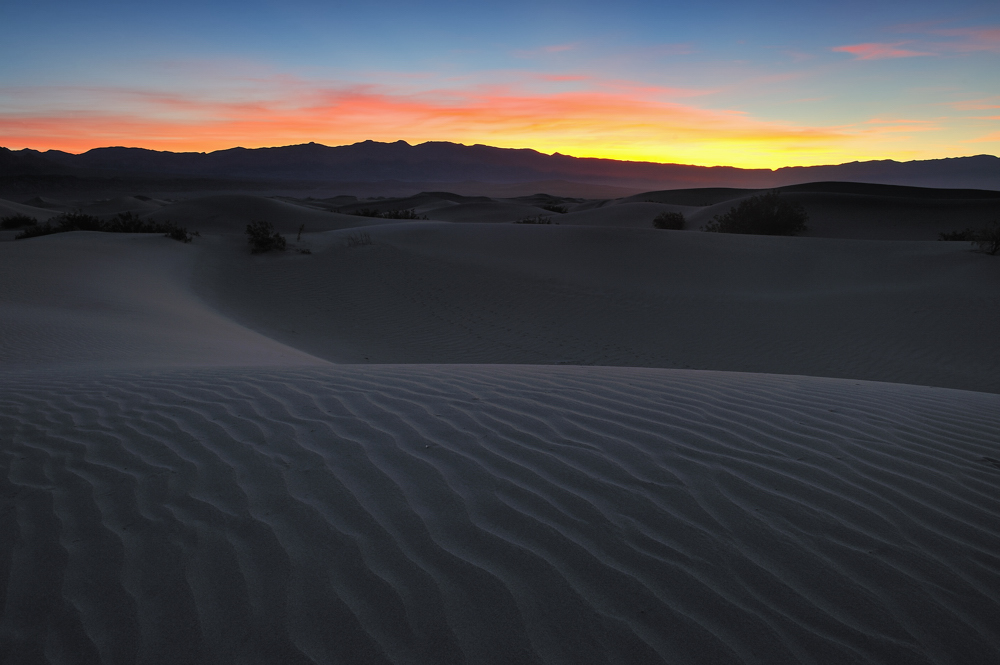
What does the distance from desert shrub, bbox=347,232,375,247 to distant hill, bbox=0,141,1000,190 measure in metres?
141

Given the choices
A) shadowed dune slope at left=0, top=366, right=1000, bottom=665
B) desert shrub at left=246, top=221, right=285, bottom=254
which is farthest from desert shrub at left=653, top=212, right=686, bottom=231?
shadowed dune slope at left=0, top=366, right=1000, bottom=665

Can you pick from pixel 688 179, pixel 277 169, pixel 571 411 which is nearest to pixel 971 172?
pixel 688 179

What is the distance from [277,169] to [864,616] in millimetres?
179828

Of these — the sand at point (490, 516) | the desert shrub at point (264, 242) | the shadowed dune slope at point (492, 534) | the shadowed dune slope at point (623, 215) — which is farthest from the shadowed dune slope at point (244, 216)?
the shadowed dune slope at point (492, 534)

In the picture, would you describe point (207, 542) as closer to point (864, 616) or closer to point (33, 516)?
point (33, 516)

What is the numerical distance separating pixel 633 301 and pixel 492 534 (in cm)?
1136

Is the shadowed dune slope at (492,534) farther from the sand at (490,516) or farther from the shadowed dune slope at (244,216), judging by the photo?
the shadowed dune slope at (244,216)

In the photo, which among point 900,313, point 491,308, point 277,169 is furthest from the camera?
point 277,169

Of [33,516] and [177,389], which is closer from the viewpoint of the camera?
[33,516]

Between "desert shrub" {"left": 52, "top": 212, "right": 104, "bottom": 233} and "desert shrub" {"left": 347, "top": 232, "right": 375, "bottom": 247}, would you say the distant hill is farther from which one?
"desert shrub" {"left": 347, "top": 232, "right": 375, "bottom": 247}

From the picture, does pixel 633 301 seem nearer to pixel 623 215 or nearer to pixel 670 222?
pixel 670 222

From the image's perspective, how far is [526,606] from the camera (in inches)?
72.2

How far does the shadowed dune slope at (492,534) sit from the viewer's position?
1743 mm

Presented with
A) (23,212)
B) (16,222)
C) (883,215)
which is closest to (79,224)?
(16,222)
